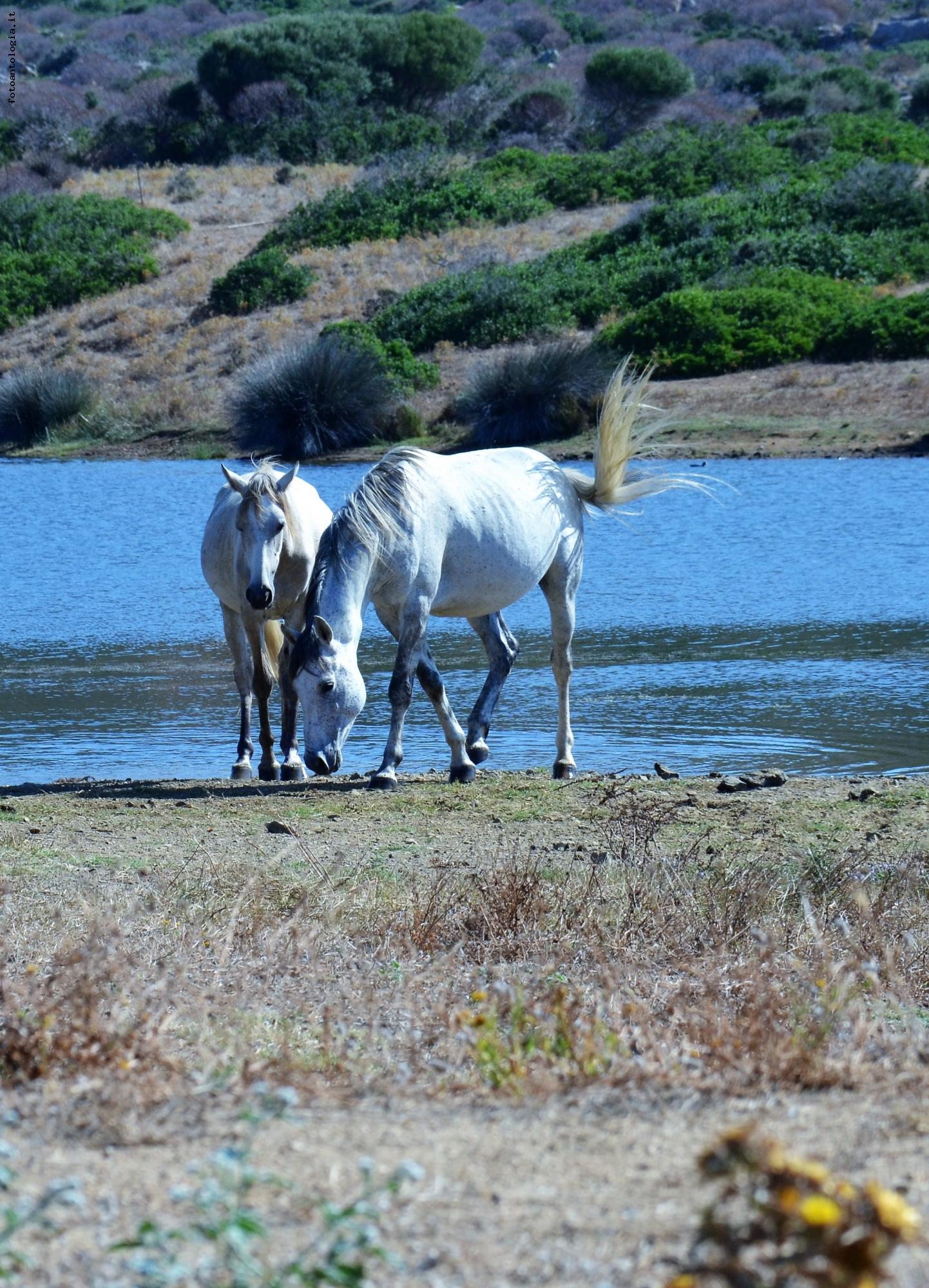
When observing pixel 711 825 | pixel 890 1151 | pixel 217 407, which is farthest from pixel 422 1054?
pixel 217 407

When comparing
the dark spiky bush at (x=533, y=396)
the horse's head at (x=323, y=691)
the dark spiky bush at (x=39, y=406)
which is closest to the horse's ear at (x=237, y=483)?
the horse's head at (x=323, y=691)

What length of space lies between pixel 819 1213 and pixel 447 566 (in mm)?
7037

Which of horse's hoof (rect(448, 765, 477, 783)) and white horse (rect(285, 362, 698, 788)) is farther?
horse's hoof (rect(448, 765, 477, 783))

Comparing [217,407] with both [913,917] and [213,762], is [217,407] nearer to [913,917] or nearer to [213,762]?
[213,762]

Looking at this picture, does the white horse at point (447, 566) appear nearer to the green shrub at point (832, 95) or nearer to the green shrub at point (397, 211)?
the green shrub at point (397, 211)

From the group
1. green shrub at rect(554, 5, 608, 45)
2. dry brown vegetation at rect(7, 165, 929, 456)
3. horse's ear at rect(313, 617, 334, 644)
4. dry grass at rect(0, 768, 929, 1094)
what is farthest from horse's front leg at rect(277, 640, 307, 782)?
green shrub at rect(554, 5, 608, 45)

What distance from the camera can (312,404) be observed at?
27.9 meters

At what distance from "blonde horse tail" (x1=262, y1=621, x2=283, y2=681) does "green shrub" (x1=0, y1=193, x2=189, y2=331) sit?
32619 mm

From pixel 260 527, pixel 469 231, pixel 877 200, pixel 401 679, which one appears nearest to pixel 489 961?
pixel 401 679

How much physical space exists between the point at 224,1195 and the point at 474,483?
6793 mm

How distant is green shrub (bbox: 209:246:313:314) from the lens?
123ft

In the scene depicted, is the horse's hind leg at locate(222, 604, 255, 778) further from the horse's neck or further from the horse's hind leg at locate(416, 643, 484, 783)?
the horse's neck

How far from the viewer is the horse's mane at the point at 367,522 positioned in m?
8.45

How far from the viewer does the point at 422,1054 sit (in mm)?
4211
